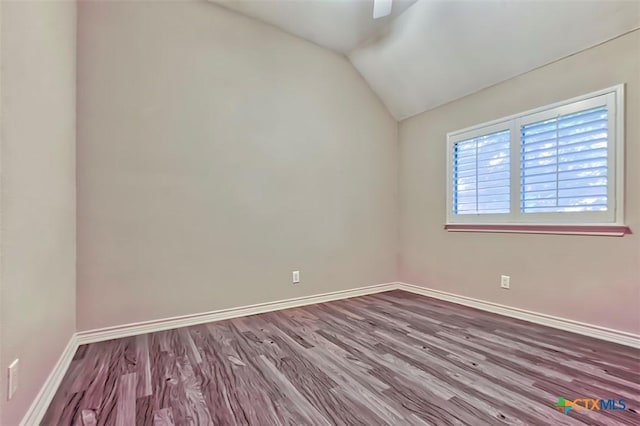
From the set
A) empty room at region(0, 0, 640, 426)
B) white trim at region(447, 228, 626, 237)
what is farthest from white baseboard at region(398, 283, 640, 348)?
white trim at region(447, 228, 626, 237)

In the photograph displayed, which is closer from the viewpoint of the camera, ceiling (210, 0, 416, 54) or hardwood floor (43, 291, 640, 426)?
hardwood floor (43, 291, 640, 426)

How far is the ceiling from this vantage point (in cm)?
275

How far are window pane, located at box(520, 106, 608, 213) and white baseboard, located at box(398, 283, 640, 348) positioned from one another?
2.99 feet

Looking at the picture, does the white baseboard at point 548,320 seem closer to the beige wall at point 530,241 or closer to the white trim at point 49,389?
the beige wall at point 530,241

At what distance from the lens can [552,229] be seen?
2.52m

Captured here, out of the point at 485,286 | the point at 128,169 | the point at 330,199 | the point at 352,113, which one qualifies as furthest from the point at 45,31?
the point at 485,286

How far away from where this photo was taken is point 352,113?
11.9 ft

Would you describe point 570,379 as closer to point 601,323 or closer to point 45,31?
point 601,323

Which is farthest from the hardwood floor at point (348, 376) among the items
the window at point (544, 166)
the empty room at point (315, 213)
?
the window at point (544, 166)

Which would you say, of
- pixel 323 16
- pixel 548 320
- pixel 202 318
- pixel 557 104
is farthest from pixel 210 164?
pixel 548 320

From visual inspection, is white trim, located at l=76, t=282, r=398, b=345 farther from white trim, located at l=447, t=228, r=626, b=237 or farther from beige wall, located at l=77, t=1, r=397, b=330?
white trim, located at l=447, t=228, r=626, b=237

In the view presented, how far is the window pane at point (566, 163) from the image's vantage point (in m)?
2.27

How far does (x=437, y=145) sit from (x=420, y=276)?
1.60 meters

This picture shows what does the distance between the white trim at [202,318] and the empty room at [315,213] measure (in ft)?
0.06
